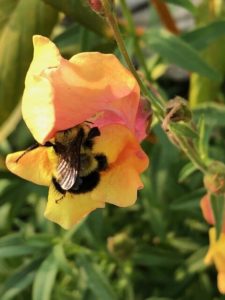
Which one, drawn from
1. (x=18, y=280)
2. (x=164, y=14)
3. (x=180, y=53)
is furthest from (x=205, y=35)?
(x=18, y=280)

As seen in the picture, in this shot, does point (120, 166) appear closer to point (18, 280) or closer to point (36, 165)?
point (36, 165)

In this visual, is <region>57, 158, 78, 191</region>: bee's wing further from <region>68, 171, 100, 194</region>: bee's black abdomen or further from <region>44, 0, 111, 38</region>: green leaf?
<region>44, 0, 111, 38</region>: green leaf

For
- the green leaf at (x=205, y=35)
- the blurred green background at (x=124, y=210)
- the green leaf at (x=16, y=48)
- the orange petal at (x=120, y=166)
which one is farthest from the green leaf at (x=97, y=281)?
the orange petal at (x=120, y=166)

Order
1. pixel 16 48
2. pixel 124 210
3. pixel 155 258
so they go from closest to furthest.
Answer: pixel 16 48 < pixel 155 258 < pixel 124 210

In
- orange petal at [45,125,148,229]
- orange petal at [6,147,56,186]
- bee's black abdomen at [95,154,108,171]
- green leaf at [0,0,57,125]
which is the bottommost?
green leaf at [0,0,57,125]

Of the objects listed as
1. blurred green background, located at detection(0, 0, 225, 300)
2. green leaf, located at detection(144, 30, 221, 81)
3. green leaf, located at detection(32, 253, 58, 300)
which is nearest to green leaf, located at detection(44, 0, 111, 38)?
blurred green background, located at detection(0, 0, 225, 300)

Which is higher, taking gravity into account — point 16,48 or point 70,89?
point 70,89

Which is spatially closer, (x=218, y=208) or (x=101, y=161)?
(x=101, y=161)
